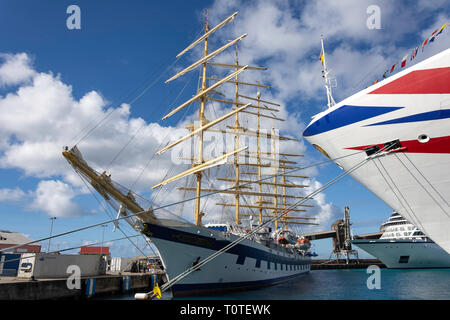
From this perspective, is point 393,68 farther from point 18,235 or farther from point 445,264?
point 445,264

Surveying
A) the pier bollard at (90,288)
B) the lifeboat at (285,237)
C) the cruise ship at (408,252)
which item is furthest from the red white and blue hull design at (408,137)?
the cruise ship at (408,252)

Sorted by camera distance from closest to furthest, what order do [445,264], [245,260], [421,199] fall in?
[421,199], [245,260], [445,264]

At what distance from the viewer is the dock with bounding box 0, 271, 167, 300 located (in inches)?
640

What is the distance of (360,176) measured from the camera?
11539 mm

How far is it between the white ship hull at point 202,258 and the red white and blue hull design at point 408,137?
10.9 metres

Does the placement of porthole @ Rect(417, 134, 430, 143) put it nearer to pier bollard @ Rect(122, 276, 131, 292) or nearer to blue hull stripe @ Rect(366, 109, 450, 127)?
blue hull stripe @ Rect(366, 109, 450, 127)

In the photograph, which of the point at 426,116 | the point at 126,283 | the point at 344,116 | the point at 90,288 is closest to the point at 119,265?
the point at 126,283

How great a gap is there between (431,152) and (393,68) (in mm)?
3836

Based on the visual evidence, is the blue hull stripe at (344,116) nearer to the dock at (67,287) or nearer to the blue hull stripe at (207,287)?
the blue hull stripe at (207,287)

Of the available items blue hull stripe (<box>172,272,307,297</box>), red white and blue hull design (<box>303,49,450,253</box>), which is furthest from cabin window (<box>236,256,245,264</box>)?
red white and blue hull design (<box>303,49,450,253</box>)

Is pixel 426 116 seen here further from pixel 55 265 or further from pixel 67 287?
pixel 55 265

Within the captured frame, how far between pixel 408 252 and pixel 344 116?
45.1 m

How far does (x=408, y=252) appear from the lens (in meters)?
45.1
